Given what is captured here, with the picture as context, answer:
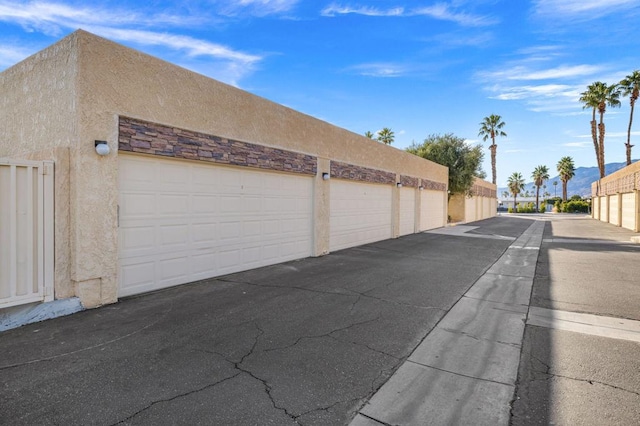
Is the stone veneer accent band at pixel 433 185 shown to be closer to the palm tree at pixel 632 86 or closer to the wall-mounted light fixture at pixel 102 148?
the wall-mounted light fixture at pixel 102 148

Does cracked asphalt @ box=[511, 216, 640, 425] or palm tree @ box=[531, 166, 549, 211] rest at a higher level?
palm tree @ box=[531, 166, 549, 211]

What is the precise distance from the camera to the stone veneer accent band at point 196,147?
19.2 feet

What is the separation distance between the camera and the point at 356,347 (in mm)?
3965

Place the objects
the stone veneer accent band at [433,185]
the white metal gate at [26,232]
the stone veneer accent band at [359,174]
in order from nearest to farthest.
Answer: the white metal gate at [26,232] → the stone veneer accent band at [359,174] → the stone veneer accent band at [433,185]

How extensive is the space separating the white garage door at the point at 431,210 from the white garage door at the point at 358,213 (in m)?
4.94

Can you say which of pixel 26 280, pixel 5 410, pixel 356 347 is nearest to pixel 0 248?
pixel 26 280

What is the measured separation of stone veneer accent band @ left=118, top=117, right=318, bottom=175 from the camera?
586 cm

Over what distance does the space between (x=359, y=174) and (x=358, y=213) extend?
1.56 meters

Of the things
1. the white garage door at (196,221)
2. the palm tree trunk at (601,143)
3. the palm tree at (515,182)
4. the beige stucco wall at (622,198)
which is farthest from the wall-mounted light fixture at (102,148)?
the palm tree at (515,182)

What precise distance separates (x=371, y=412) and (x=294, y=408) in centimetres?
64

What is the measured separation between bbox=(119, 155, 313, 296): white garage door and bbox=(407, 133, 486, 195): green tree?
19.6 m

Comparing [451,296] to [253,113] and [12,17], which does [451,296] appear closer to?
[253,113]

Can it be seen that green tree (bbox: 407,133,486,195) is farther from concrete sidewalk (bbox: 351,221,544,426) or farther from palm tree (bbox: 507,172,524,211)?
palm tree (bbox: 507,172,524,211)

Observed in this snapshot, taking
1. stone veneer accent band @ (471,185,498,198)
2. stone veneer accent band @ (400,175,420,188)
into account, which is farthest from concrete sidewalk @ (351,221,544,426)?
stone veneer accent band @ (471,185,498,198)
